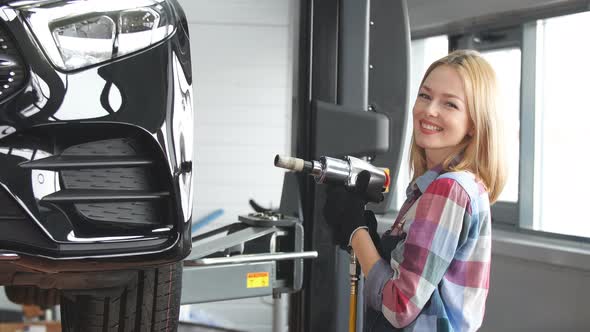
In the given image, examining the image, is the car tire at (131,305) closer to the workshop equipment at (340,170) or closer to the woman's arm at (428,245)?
the workshop equipment at (340,170)

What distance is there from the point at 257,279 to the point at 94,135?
836mm

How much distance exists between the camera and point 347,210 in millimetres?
1479

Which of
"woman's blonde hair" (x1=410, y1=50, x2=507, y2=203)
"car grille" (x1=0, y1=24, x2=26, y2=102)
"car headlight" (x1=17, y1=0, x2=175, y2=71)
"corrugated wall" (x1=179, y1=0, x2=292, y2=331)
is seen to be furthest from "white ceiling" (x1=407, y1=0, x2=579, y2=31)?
"car grille" (x1=0, y1=24, x2=26, y2=102)

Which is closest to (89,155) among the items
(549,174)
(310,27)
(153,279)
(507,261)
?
(153,279)

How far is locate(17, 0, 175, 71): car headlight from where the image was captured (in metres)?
1.05

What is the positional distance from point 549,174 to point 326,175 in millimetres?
3295

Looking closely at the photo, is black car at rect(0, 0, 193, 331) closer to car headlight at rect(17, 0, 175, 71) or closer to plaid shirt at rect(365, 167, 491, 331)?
car headlight at rect(17, 0, 175, 71)

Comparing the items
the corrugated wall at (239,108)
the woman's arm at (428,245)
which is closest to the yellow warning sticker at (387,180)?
the woman's arm at (428,245)

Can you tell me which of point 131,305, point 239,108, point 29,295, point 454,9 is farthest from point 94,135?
point 239,108

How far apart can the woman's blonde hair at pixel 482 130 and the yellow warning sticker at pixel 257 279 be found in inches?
26.9

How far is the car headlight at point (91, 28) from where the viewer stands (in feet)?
3.43

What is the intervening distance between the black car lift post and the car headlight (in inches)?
27.6

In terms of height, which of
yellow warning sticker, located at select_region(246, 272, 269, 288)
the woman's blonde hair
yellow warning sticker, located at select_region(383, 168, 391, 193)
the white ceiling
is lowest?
yellow warning sticker, located at select_region(246, 272, 269, 288)

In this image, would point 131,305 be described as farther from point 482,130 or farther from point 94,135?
point 482,130
